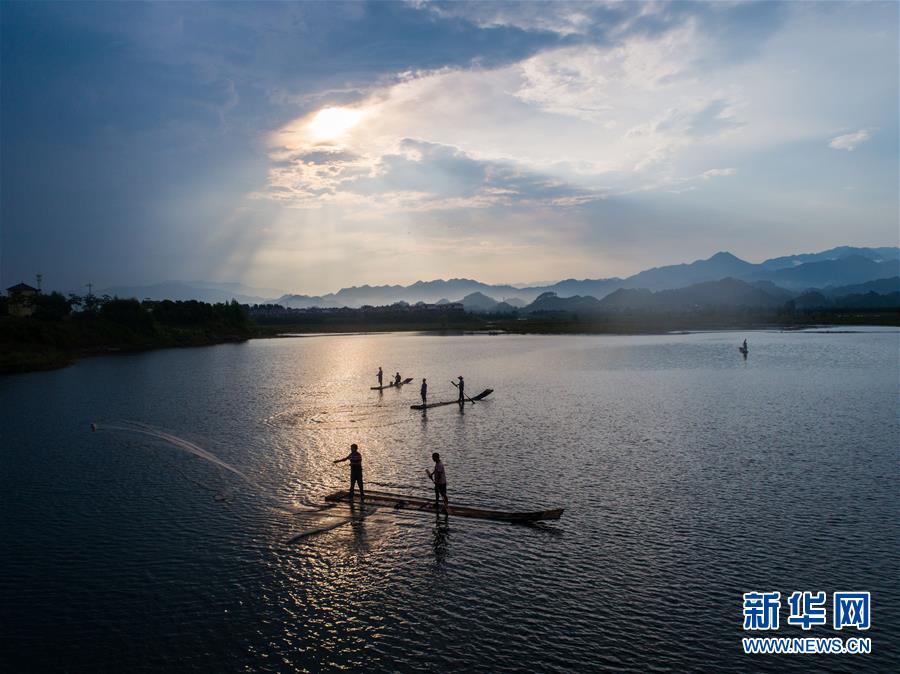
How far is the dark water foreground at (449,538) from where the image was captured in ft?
49.3

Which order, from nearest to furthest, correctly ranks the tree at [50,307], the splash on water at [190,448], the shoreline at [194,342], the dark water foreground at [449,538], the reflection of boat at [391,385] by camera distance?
the dark water foreground at [449,538]
the splash on water at [190,448]
the reflection of boat at [391,385]
the shoreline at [194,342]
the tree at [50,307]

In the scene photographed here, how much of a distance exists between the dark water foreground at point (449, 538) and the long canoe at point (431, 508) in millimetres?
500

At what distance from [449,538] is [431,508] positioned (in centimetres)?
250

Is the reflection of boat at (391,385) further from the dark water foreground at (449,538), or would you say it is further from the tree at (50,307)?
the tree at (50,307)

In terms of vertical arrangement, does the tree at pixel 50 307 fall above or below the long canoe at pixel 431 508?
above

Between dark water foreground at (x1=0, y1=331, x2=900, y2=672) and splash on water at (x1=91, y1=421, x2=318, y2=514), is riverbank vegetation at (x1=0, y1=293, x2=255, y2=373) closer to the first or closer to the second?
dark water foreground at (x1=0, y1=331, x2=900, y2=672)

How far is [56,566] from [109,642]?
20.3 ft

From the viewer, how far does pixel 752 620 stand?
51.8 feet

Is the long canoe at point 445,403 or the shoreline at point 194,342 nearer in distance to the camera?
the long canoe at point 445,403

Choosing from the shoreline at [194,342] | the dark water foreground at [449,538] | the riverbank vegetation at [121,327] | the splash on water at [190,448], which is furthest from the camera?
the riverbank vegetation at [121,327]

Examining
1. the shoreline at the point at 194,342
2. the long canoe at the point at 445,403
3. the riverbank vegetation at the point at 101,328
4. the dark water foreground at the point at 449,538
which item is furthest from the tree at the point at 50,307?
the long canoe at the point at 445,403

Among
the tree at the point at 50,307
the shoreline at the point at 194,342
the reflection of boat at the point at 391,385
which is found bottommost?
the reflection of boat at the point at 391,385

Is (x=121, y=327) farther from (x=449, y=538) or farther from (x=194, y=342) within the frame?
(x=449, y=538)

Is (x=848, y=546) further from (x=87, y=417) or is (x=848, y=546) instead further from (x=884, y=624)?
(x=87, y=417)
